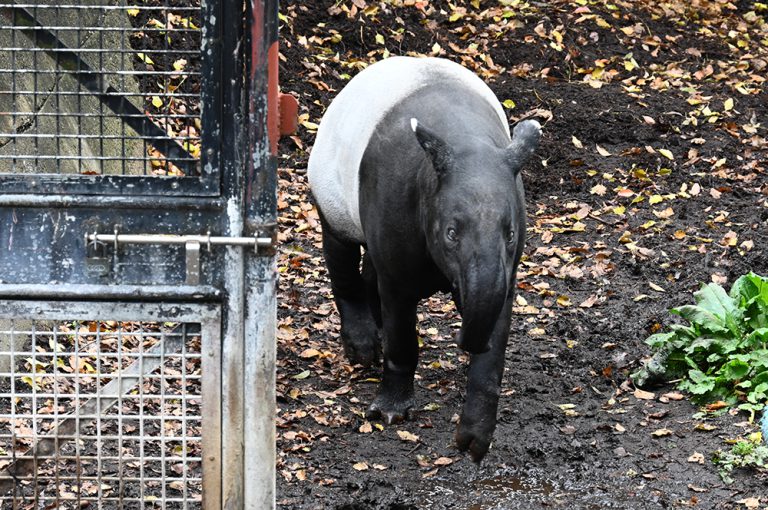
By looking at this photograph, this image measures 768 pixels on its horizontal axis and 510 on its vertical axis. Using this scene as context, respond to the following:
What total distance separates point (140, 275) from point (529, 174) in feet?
20.6

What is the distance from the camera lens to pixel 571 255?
804cm

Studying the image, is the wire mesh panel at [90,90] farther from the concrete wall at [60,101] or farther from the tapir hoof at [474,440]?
the tapir hoof at [474,440]

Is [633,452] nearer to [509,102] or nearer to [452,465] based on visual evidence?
[452,465]

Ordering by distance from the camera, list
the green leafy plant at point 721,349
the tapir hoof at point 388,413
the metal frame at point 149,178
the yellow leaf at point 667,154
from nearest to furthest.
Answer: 1. the metal frame at point 149,178
2. the green leafy plant at point 721,349
3. the tapir hoof at point 388,413
4. the yellow leaf at point 667,154

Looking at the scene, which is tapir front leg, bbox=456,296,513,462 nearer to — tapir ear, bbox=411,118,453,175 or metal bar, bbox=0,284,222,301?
tapir ear, bbox=411,118,453,175

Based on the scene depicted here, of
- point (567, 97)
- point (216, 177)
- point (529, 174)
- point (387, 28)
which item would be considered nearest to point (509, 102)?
point (567, 97)

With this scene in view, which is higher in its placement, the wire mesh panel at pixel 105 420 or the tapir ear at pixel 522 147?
the tapir ear at pixel 522 147

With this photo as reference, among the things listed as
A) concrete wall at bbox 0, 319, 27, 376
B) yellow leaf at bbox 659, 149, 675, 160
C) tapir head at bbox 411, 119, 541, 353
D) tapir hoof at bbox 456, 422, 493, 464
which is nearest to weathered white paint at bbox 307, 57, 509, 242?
tapir head at bbox 411, 119, 541, 353

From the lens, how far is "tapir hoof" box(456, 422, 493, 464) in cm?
521

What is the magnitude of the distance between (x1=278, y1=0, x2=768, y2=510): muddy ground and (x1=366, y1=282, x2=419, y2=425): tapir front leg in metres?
0.10

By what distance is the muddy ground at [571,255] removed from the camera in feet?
17.5

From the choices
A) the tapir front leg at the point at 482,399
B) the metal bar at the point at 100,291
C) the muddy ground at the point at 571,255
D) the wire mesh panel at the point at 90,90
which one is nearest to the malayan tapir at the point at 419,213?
the tapir front leg at the point at 482,399

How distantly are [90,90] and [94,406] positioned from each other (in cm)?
91

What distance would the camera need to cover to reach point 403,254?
547 centimetres
